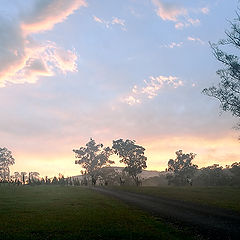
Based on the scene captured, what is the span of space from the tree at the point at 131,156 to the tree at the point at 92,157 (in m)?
29.2

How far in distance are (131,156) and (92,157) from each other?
130 ft

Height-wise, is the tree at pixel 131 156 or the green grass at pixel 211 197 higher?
the tree at pixel 131 156

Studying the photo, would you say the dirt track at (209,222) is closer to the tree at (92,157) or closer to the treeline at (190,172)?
the treeline at (190,172)

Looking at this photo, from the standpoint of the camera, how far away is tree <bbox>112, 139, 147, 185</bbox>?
99688mm

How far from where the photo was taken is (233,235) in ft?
46.3

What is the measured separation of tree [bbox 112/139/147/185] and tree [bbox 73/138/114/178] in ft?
95.8

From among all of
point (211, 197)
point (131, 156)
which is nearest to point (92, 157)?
point (131, 156)

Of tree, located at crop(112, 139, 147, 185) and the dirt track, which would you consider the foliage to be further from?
the dirt track

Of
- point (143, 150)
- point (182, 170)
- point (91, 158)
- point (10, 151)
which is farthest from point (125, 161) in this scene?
point (10, 151)

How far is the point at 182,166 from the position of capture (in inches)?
4272

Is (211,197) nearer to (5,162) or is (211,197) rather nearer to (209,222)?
(209,222)

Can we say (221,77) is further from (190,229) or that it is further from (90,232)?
(90,232)

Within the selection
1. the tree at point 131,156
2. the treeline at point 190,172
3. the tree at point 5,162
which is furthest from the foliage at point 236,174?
the tree at point 5,162

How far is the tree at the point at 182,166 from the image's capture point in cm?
10606
